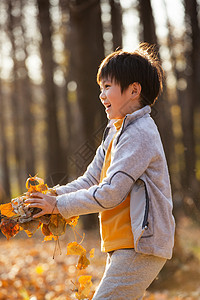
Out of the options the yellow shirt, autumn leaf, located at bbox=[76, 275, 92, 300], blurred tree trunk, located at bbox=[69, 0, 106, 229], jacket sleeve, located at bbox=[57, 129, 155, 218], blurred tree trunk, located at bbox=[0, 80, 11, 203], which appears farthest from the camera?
blurred tree trunk, located at bbox=[0, 80, 11, 203]

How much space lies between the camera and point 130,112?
2467 millimetres

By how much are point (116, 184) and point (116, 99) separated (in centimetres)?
57

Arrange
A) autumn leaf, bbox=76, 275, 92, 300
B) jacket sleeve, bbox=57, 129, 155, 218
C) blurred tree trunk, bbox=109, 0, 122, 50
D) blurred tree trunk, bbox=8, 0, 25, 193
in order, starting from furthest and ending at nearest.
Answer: blurred tree trunk, bbox=8, 0, 25, 193
blurred tree trunk, bbox=109, 0, 122, 50
autumn leaf, bbox=76, 275, 92, 300
jacket sleeve, bbox=57, 129, 155, 218

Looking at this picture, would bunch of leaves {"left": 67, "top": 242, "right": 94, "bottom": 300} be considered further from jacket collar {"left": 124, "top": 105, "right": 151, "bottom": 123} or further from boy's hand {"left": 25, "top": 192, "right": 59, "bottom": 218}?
jacket collar {"left": 124, "top": 105, "right": 151, "bottom": 123}

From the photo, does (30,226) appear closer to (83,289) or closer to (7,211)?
(7,211)

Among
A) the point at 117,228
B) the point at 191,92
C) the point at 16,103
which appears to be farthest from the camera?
the point at 16,103

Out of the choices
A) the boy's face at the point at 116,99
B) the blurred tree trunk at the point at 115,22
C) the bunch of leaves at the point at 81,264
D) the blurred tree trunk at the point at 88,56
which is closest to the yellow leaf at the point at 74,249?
the bunch of leaves at the point at 81,264

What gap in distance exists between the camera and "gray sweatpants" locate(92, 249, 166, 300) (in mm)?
2201

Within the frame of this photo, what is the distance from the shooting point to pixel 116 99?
243 centimetres

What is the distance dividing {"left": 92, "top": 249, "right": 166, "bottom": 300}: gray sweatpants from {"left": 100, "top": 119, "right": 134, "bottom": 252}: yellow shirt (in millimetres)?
49

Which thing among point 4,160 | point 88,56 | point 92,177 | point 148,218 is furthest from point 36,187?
point 4,160

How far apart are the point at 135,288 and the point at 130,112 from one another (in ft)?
3.34

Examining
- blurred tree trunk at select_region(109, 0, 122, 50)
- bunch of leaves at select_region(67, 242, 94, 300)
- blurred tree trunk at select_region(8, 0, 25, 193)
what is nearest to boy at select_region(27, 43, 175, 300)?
bunch of leaves at select_region(67, 242, 94, 300)

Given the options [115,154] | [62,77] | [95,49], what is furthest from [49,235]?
[62,77]
